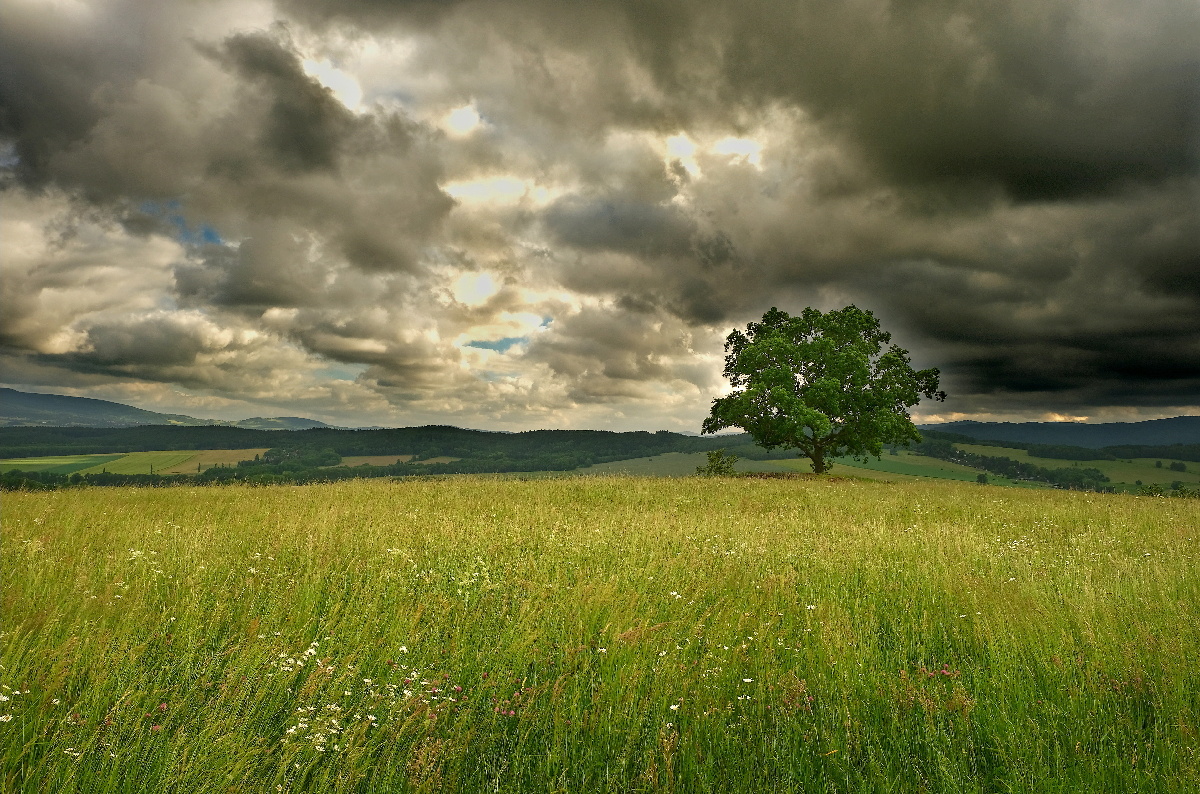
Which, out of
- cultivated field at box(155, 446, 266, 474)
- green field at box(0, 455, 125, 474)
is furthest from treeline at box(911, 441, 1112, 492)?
green field at box(0, 455, 125, 474)

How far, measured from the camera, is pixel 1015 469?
395 feet

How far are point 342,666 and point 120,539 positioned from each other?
6.85m

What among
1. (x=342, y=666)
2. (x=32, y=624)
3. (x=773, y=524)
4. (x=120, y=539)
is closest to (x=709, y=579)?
(x=342, y=666)

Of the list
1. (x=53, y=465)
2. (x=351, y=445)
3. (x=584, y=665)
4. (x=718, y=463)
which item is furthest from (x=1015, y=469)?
(x=53, y=465)

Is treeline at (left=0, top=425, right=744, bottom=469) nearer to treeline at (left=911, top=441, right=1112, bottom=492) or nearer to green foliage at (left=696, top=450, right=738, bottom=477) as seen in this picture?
treeline at (left=911, top=441, right=1112, bottom=492)

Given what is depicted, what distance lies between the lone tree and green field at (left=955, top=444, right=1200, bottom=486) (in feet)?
398

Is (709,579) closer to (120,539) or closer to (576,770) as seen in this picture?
(576,770)

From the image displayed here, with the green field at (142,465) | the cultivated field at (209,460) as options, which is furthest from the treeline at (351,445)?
the green field at (142,465)

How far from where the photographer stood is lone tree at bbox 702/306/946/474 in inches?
1319

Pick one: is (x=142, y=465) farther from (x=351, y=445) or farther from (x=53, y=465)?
(x=351, y=445)

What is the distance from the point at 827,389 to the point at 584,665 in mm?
31472

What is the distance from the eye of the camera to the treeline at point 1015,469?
105m

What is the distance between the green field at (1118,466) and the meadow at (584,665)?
152043 mm

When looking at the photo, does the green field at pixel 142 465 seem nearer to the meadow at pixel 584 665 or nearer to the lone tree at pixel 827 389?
the lone tree at pixel 827 389
